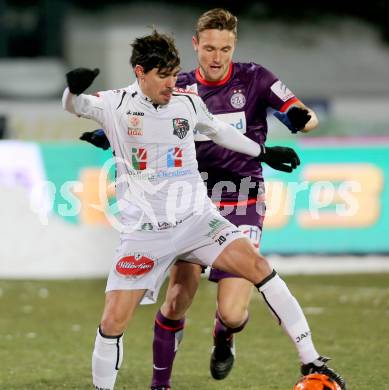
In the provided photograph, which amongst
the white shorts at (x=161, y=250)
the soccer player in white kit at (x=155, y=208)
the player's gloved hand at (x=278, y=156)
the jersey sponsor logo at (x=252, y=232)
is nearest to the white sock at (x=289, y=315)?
the soccer player in white kit at (x=155, y=208)

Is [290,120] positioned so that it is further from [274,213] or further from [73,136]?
[73,136]

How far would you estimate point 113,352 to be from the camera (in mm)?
5461

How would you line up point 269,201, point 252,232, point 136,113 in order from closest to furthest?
point 136,113
point 252,232
point 269,201

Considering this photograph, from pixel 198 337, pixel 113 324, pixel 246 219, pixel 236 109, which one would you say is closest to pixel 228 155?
pixel 236 109

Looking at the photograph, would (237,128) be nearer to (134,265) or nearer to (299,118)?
(299,118)

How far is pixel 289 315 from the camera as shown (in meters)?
5.55

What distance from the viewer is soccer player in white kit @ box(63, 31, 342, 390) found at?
5449 millimetres

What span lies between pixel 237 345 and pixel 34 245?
13.4 ft

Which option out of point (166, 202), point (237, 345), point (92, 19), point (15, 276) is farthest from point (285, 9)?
point (166, 202)

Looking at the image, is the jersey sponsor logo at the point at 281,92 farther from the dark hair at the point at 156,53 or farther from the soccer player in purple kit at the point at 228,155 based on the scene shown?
the dark hair at the point at 156,53

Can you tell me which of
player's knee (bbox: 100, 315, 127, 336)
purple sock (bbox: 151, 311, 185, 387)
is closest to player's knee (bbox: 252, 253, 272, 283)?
player's knee (bbox: 100, 315, 127, 336)

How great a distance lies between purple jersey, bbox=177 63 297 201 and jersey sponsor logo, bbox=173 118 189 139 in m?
0.93

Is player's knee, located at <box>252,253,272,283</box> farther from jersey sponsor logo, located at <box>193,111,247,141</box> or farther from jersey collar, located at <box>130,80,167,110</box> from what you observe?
jersey sponsor logo, located at <box>193,111,247,141</box>

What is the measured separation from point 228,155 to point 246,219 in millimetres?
407
